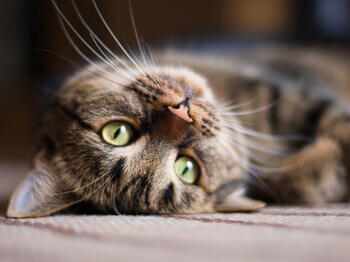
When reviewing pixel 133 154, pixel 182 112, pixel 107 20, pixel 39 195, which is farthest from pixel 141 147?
pixel 107 20

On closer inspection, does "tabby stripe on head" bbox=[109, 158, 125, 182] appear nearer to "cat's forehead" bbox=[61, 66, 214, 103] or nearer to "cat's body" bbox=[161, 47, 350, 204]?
"cat's forehead" bbox=[61, 66, 214, 103]

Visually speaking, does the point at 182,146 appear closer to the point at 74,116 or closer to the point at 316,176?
the point at 74,116

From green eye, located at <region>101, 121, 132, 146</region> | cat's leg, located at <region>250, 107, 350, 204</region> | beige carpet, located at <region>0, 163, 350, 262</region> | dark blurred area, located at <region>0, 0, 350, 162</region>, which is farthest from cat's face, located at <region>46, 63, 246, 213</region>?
dark blurred area, located at <region>0, 0, 350, 162</region>

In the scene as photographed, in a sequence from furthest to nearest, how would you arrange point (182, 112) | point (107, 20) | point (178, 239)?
point (107, 20)
point (182, 112)
point (178, 239)

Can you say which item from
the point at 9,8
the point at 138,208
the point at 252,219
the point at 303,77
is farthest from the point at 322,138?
the point at 9,8

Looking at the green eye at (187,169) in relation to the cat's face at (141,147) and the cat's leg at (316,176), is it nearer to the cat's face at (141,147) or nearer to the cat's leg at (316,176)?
the cat's face at (141,147)

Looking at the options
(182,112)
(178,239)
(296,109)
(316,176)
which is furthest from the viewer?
(296,109)

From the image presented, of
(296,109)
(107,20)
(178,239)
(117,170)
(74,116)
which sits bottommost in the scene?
(178,239)
